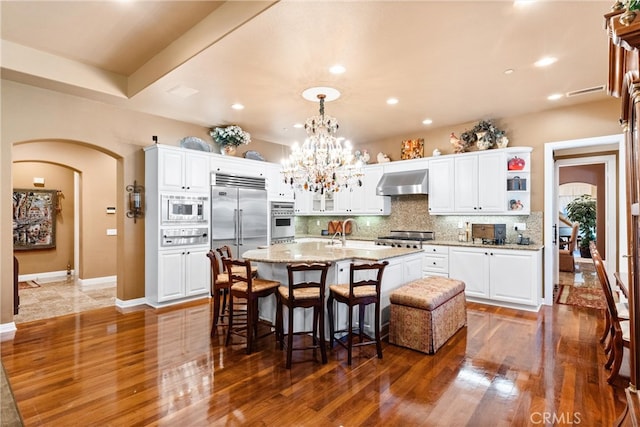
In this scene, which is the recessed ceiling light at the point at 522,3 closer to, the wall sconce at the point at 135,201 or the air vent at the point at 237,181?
the air vent at the point at 237,181

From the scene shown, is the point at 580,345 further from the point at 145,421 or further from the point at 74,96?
the point at 74,96

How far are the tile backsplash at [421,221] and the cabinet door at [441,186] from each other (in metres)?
0.33

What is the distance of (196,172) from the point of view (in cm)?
539

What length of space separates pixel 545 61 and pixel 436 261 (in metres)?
3.27

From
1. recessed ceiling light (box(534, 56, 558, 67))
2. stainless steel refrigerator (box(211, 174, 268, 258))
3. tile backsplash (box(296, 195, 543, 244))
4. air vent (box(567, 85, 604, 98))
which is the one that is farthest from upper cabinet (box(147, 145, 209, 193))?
air vent (box(567, 85, 604, 98))

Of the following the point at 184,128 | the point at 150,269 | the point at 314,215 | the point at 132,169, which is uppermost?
the point at 184,128

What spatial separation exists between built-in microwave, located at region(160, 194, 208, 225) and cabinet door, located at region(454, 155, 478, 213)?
4.38m

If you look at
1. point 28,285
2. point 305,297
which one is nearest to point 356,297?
point 305,297

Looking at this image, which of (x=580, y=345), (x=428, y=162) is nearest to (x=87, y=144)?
(x=428, y=162)

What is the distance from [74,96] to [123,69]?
0.85 m

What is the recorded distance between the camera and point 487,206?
5.36 metres

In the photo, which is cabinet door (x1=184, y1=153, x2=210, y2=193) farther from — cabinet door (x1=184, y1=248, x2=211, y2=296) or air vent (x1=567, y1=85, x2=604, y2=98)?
air vent (x1=567, y1=85, x2=604, y2=98)

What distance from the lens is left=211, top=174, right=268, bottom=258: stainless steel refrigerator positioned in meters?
5.67

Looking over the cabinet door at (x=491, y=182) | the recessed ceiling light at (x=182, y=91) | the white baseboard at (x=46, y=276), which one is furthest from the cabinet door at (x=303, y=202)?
the white baseboard at (x=46, y=276)
